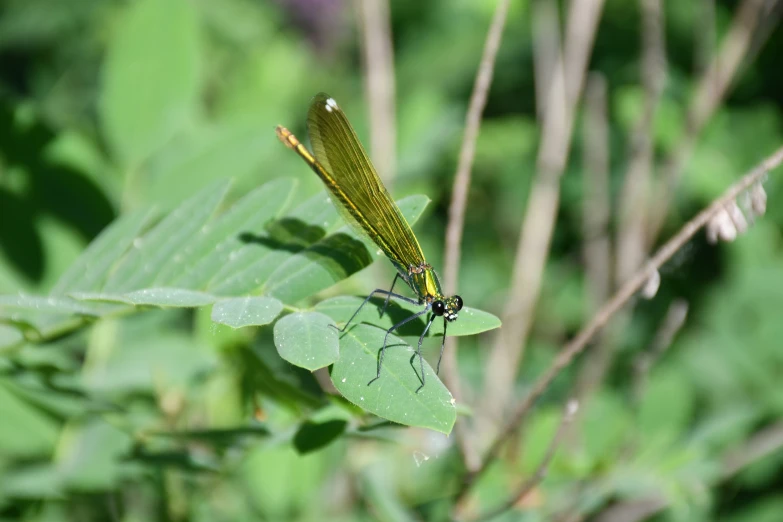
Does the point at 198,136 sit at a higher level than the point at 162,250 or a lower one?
higher

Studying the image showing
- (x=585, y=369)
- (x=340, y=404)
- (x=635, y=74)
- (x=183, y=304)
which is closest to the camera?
(x=183, y=304)

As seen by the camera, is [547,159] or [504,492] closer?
[504,492]

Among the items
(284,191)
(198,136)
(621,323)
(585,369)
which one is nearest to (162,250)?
(284,191)

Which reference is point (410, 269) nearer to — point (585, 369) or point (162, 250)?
point (162, 250)

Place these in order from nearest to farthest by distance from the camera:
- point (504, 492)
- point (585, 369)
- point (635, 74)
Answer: point (504, 492) < point (585, 369) < point (635, 74)

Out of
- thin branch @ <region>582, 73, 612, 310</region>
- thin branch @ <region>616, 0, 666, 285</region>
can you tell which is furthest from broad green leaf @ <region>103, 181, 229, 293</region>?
thin branch @ <region>582, 73, 612, 310</region>

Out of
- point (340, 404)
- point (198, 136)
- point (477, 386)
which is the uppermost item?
point (198, 136)

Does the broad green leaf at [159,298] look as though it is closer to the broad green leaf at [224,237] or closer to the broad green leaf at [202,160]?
the broad green leaf at [224,237]

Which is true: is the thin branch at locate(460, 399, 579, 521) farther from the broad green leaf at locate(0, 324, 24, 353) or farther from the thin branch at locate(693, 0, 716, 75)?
the thin branch at locate(693, 0, 716, 75)
